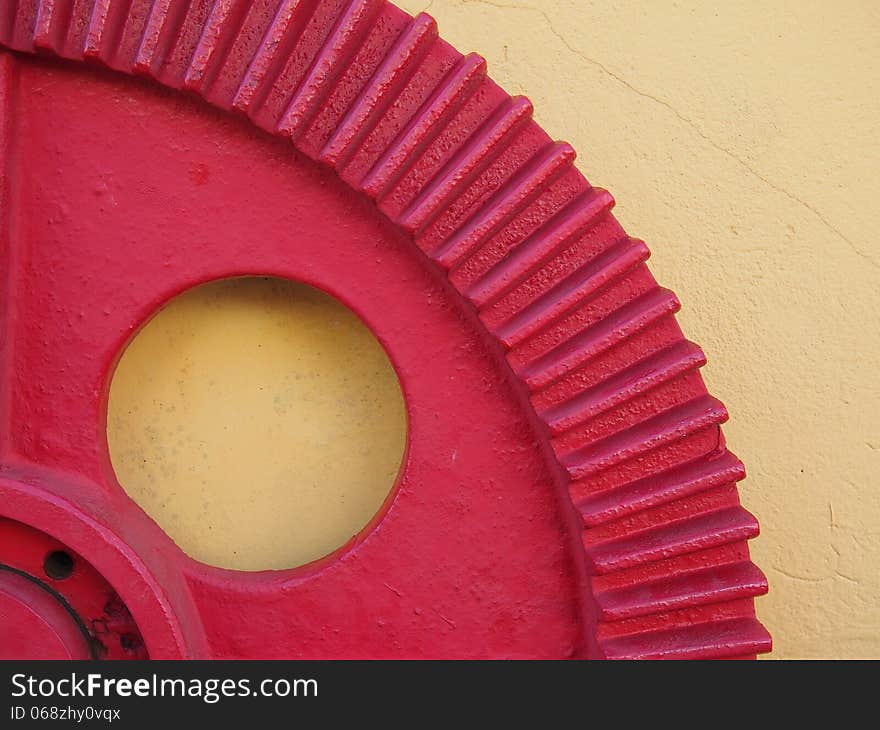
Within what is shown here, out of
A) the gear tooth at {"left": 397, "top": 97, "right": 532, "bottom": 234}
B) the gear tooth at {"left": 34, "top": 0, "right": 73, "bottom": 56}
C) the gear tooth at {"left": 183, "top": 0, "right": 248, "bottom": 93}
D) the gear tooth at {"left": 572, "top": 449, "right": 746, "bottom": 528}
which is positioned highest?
the gear tooth at {"left": 34, "top": 0, "right": 73, "bottom": 56}

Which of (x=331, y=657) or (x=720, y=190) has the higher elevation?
(x=720, y=190)

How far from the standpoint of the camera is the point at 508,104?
1.14 meters

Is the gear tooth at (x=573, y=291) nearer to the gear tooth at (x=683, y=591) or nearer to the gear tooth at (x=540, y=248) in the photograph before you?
the gear tooth at (x=540, y=248)

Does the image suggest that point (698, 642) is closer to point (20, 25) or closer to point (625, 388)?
point (625, 388)

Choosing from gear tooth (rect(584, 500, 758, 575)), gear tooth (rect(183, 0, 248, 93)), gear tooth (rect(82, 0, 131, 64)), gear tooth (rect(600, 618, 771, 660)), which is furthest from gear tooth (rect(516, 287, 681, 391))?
gear tooth (rect(82, 0, 131, 64))

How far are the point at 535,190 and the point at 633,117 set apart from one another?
0.27 metres

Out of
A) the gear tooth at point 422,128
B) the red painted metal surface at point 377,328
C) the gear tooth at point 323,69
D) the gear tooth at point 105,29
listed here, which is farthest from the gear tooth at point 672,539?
the gear tooth at point 105,29

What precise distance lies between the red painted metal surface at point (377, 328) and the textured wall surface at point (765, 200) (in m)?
0.18

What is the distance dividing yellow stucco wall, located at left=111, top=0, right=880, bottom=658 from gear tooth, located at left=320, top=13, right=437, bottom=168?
193 millimetres

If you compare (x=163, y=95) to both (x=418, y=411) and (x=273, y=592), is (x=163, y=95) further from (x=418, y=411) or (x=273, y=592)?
(x=273, y=592)

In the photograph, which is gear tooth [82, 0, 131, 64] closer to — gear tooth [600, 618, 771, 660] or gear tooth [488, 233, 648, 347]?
gear tooth [488, 233, 648, 347]

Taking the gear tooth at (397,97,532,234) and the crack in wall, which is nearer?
the gear tooth at (397,97,532,234)

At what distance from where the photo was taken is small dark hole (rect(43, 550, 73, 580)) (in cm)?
118
